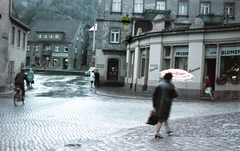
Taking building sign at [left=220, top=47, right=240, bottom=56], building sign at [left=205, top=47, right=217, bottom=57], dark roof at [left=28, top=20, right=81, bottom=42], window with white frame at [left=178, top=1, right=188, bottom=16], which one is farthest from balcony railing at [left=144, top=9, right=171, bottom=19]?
dark roof at [left=28, top=20, right=81, bottom=42]

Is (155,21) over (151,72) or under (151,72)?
over

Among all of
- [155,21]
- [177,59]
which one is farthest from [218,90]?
[155,21]

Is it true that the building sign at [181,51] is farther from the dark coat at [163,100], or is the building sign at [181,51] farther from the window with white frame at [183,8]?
the dark coat at [163,100]

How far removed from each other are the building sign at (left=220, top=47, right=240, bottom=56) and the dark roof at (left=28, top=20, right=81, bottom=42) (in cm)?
6107

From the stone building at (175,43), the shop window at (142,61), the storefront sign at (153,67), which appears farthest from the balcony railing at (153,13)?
the storefront sign at (153,67)

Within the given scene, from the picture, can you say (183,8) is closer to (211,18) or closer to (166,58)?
(211,18)

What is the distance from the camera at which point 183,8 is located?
39.9 metres

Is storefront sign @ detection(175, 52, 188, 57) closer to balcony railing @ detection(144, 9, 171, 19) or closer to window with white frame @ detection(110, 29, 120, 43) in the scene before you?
balcony railing @ detection(144, 9, 171, 19)

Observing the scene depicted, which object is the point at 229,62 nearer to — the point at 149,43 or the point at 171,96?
the point at 149,43

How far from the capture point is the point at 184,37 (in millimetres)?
26406

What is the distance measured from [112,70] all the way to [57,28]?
4608 cm

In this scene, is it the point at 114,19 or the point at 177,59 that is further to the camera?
the point at 114,19

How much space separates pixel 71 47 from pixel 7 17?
55902 mm

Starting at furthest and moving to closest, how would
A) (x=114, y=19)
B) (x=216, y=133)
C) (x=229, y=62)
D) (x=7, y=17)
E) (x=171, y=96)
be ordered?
(x=114, y=19)
(x=7, y=17)
(x=229, y=62)
(x=216, y=133)
(x=171, y=96)
